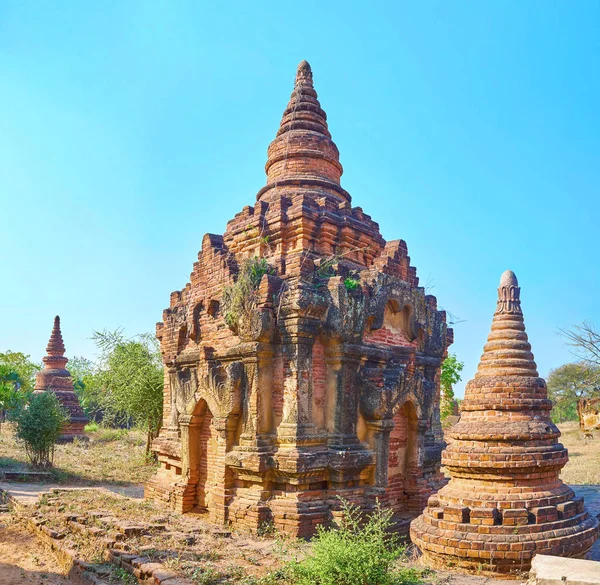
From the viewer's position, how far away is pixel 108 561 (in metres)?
7.59

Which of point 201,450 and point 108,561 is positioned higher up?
point 201,450

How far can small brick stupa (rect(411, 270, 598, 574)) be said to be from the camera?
20.9ft

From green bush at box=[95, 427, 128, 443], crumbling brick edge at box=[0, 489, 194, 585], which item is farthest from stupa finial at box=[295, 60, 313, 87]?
green bush at box=[95, 427, 128, 443]

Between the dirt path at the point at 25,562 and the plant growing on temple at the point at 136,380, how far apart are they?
871cm

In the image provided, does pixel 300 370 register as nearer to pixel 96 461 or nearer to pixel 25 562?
pixel 25 562

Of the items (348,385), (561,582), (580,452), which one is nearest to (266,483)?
(348,385)

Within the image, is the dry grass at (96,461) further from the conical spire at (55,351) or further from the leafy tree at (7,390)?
the conical spire at (55,351)

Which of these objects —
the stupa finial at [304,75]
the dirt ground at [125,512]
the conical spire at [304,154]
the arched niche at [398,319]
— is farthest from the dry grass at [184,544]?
the stupa finial at [304,75]

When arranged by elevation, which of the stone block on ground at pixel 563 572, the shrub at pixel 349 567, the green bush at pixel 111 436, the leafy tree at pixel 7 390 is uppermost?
the leafy tree at pixel 7 390

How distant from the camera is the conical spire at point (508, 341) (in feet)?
23.5

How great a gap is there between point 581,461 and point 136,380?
1649cm

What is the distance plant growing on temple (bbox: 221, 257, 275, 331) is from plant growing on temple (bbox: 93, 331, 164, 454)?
33.2 feet

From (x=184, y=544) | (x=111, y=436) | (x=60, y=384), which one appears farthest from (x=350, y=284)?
(x=111, y=436)

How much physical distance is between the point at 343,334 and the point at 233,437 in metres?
2.66
